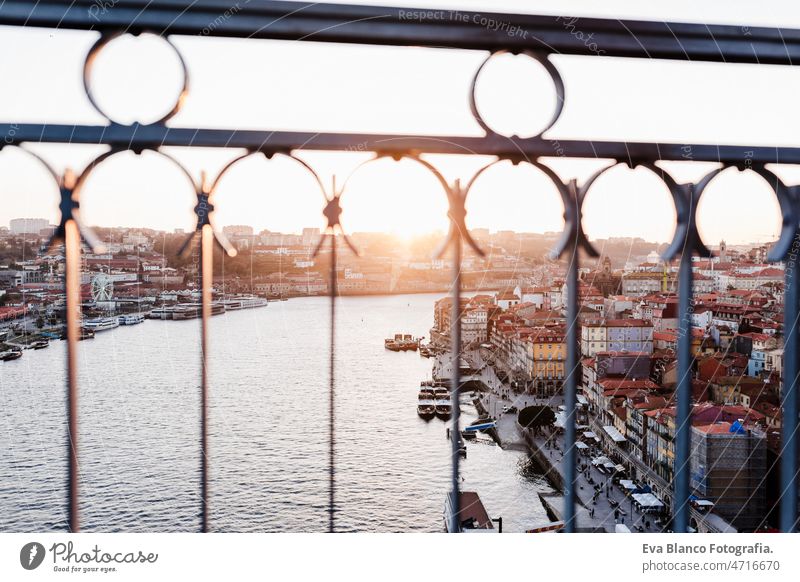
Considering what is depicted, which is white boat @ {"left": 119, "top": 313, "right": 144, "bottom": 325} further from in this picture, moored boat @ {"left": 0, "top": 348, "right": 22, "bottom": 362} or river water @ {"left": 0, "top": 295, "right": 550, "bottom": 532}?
moored boat @ {"left": 0, "top": 348, "right": 22, "bottom": 362}

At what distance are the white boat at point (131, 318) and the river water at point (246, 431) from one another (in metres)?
0.05

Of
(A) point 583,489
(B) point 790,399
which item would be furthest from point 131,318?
(A) point 583,489

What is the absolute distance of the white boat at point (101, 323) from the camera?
1.49 meters

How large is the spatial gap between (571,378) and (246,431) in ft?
Answer: 21.4

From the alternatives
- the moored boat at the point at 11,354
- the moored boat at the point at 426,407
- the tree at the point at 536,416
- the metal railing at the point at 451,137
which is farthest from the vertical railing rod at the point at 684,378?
the moored boat at the point at 426,407

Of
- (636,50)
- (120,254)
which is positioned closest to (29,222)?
(120,254)

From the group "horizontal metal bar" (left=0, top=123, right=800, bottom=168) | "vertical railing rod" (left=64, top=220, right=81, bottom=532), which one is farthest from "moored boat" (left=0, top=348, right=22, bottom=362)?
"horizontal metal bar" (left=0, top=123, right=800, bottom=168)

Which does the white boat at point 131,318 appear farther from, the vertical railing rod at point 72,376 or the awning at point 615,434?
the awning at point 615,434

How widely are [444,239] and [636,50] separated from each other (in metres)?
0.37

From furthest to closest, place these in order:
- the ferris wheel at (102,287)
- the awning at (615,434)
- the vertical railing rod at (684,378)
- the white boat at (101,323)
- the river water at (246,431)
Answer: the awning at (615,434) → the river water at (246,431) → the white boat at (101,323) → the ferris wheel at (102,287) → the vertical railing rod at (684,378)

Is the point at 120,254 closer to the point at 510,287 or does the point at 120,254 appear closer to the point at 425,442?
the point at 510,287

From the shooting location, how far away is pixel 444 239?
93 cm

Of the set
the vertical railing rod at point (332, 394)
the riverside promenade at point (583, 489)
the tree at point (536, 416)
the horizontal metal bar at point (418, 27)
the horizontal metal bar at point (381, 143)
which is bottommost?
the riverside promenade at point (583, 489)

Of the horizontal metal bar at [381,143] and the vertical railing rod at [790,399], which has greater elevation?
the horizontal metal bar at [381,143]
